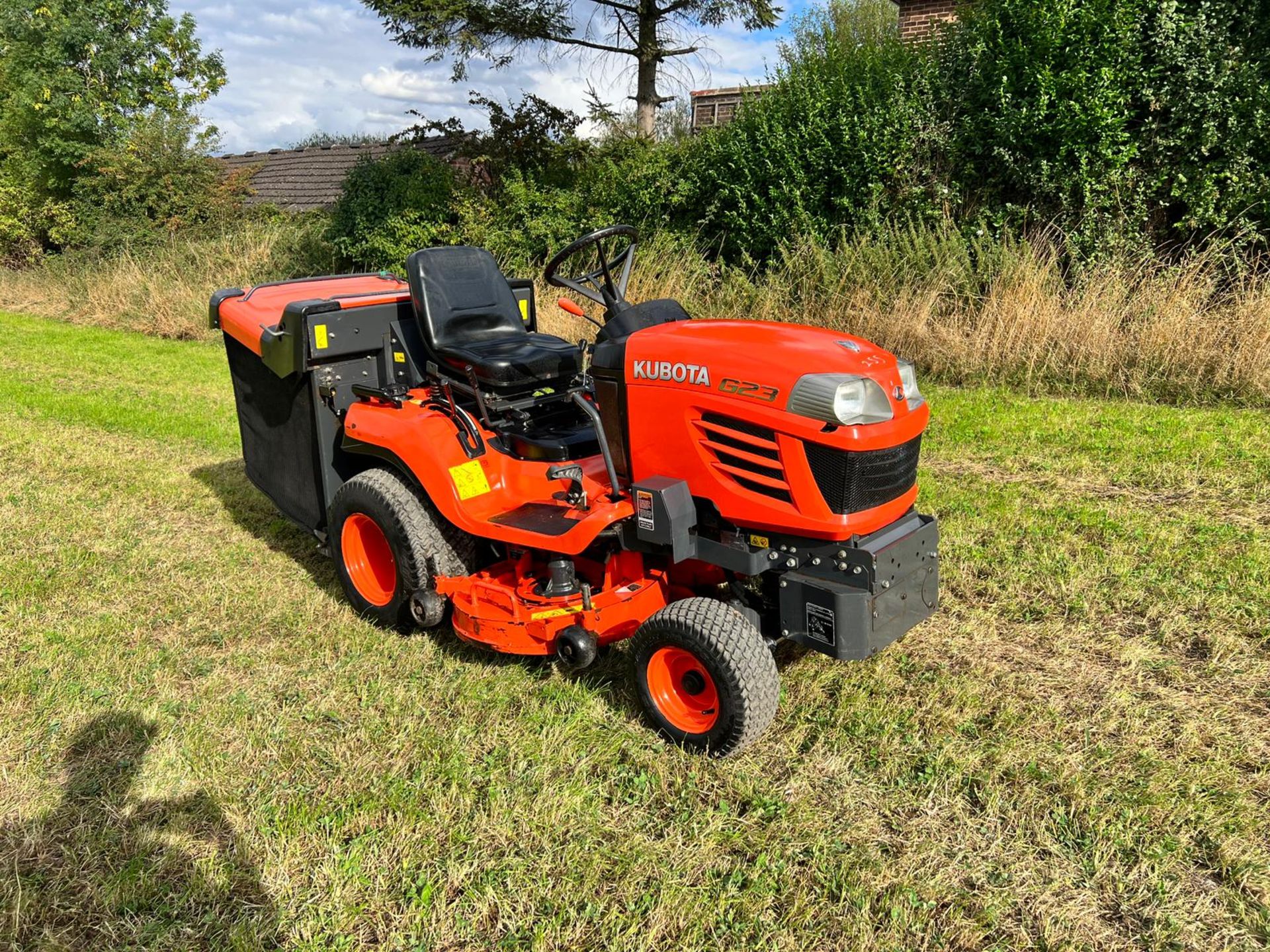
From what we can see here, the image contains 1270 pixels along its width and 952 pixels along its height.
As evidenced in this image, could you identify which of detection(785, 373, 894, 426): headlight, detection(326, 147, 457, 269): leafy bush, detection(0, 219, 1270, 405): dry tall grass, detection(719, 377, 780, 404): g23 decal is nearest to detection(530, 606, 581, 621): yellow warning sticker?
detection(719, 377, 780, 404): g23 decal

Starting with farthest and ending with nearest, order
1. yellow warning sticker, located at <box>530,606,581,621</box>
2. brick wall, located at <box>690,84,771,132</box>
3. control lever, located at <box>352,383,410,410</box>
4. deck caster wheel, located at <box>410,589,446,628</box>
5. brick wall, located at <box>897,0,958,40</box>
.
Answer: brick wall, located at <box>690,84,771,132</box> → brick wall, located at <box>897,0,958,40</box> → control lever, located at <box>352,383,410,410</box> → deck caster wheel, located at <box>410,589,446,628</box> → yellow warning sticker, located at <box>530,606,581,621</box>

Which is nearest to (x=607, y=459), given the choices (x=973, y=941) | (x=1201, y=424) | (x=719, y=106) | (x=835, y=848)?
(x=835, y=848)

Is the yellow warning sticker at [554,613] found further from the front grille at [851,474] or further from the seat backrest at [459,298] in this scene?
the seat backrest at [459,298]

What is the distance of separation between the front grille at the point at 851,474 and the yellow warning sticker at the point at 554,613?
98 cm

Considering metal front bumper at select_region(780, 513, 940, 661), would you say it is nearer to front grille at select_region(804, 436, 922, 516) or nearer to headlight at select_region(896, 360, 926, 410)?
front grille at select_region(804, 436, 922, 516)

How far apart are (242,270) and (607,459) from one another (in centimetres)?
1140

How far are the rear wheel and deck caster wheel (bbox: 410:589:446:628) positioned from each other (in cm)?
7

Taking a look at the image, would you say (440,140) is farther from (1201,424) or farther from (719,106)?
(1201,424)

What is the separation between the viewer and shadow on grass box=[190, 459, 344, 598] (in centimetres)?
449

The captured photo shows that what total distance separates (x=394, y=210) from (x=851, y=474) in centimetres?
999

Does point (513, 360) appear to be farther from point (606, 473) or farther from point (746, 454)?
point (746, 454)

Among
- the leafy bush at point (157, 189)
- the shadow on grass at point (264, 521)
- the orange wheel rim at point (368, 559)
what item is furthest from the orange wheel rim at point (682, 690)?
the leafy bush at point (157, 189)

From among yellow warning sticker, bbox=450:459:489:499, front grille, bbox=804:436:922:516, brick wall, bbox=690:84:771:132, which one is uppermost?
brick wall, bbox=690:84:771:132

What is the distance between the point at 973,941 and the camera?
221cm
